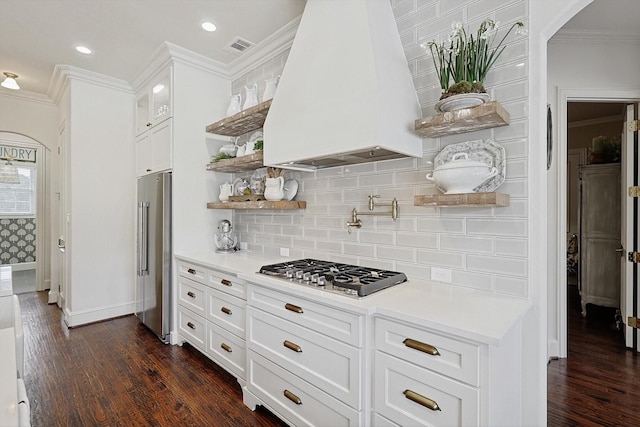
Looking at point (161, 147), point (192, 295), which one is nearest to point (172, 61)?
point (161, 147)

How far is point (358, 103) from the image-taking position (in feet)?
5.90

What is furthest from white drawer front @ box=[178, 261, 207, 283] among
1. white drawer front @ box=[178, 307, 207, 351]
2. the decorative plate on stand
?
the decorative plate on stand

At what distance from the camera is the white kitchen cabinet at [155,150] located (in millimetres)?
3371

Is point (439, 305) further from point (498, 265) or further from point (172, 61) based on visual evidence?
point (172, 61)

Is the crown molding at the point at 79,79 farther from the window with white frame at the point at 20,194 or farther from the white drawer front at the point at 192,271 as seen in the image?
the window with white frame at the point at 20,194

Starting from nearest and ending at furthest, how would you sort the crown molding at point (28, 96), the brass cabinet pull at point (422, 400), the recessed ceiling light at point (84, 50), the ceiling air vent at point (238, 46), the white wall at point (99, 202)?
the brass cabinet pull at point (422, 400), the ceiling air vent at point (238, 46), the recessed ceiling light at point (84, 50), the white wall at point (99, 202), the crown molding at point (28, 96)

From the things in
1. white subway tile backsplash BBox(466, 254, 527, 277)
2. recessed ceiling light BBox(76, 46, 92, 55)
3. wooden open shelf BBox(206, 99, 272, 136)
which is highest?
recessed ceiling light BBox(76, 46, 92, 55)

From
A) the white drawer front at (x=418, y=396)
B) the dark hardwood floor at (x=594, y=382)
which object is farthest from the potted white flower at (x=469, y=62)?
the dark hardwood floor at (x=594, y=382)

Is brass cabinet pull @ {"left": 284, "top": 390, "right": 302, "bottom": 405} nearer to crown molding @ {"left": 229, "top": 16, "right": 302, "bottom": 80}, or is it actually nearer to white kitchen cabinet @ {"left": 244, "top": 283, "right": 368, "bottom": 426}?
white kitchen cabinet @ {"left": 244, "top": 283, "right": 368, "bottom": 426}

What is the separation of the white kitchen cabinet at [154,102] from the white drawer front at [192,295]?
1669 millimetres

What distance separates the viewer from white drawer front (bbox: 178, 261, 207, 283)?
2847 millimetres

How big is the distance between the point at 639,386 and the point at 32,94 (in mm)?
7183

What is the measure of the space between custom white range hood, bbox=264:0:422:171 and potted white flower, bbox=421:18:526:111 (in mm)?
243

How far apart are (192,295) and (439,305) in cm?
225
